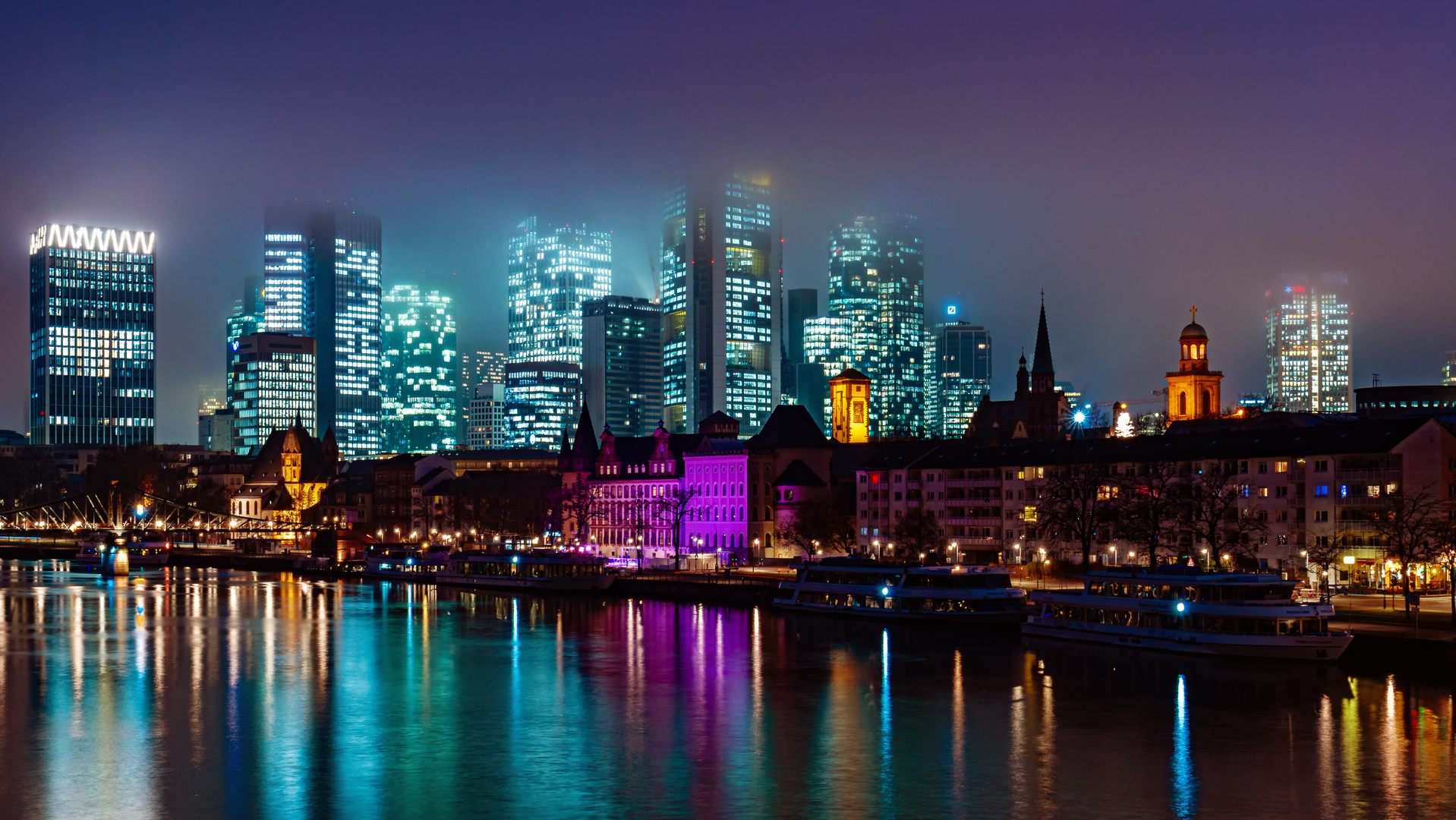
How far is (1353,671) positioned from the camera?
71.8 m

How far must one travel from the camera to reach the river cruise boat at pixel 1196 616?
7612 centimetres

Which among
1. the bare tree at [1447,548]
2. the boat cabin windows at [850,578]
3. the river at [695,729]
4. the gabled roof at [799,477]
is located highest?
the gabled roof at [799,477]

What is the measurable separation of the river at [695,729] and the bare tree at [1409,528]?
1944 centimetres

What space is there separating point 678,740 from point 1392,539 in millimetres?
60008

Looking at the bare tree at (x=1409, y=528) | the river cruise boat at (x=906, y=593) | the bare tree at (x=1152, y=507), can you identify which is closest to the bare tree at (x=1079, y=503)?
the bare tree at (x=1152, y=507)

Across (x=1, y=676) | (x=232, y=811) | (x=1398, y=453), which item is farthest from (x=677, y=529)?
(x=232, y=811)

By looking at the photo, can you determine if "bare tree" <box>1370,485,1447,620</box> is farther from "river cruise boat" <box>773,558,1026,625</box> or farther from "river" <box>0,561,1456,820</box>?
"river cruise boat" <box>773,558,1026,625</box>

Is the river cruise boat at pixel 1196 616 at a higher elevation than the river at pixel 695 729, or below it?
higher

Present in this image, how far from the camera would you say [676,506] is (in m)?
178

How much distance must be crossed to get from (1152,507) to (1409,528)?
80.8 ft

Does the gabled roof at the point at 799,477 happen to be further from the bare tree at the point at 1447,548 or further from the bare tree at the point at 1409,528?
the bare tree at the point at 1447,548

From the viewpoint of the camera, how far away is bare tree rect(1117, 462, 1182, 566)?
114812 millimetres

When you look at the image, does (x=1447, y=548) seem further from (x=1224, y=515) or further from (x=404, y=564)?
(x=404, y=564)

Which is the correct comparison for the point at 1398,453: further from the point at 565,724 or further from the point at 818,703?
the point at 565,724
